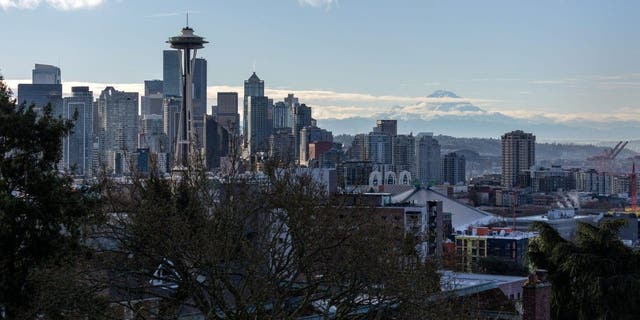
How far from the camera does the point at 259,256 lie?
12039mm

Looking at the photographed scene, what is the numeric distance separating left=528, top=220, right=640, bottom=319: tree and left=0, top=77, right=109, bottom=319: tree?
10.0m

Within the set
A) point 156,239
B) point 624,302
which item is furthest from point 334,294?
Result: point 624,302

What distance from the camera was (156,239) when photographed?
11.9m

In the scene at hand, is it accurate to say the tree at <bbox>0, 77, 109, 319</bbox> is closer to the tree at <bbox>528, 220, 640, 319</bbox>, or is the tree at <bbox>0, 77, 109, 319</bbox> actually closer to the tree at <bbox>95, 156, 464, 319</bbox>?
the tree at <bbox>95, 156, 464, 319</bbox>

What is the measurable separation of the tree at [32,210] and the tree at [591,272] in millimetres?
10026

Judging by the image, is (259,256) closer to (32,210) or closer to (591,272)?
(32,210)

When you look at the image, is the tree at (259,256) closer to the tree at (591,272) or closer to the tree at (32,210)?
the tree at (32,210)

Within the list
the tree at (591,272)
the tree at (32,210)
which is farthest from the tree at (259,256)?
the tree at (591,272)

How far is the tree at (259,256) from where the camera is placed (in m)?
11.8

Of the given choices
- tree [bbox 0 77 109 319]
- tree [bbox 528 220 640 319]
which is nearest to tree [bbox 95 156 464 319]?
tree [bbox 0 77 109 319]

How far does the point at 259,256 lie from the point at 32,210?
293cm

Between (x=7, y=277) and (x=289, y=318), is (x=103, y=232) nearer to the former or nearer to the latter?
(x=7, y=277)

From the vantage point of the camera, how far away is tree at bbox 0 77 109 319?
42.4 ft

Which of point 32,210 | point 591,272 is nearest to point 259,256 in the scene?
point 32,210
